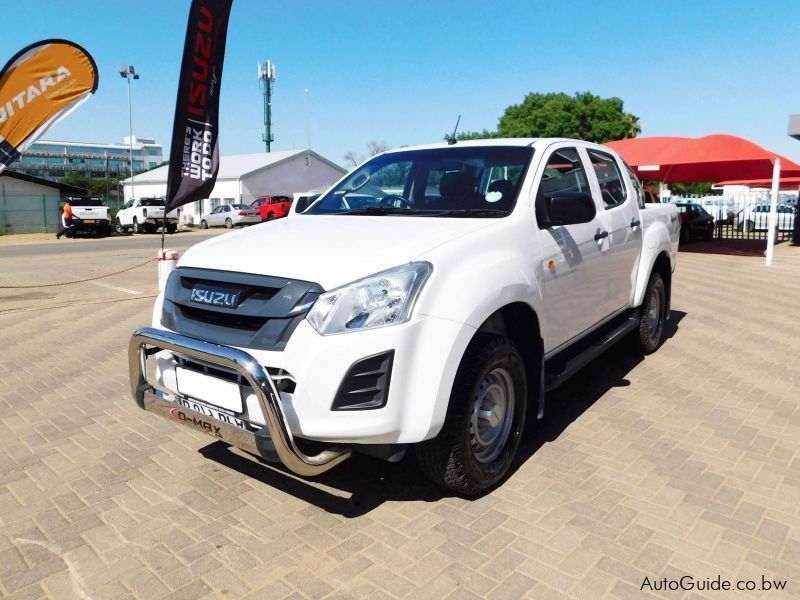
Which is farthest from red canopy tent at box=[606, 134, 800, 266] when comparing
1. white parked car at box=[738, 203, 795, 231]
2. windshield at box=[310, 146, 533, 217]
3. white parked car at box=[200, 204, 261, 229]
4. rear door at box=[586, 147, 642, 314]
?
white parked car at box=[200, 204, 261, 229]

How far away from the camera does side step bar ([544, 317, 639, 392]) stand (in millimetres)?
3707

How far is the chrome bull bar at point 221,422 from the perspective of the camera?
2.48 meters

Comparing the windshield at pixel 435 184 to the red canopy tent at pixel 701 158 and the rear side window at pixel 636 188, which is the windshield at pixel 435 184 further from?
the red canopy tent at pixel 701 158

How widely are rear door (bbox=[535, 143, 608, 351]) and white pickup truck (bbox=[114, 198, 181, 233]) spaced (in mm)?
27928

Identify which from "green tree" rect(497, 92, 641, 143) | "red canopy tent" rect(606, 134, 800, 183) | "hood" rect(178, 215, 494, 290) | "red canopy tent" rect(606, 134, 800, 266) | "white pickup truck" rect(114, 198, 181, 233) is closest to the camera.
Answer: "hood" rect(178, 215, 494, 290)

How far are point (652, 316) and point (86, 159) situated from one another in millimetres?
126639

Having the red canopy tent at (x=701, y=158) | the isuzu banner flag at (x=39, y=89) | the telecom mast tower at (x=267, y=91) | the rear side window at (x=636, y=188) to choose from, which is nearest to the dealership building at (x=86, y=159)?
the telecom mast tower at (x=267, y=91)

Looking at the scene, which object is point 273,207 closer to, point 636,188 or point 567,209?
point 636,188

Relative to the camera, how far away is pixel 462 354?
276 centimetres

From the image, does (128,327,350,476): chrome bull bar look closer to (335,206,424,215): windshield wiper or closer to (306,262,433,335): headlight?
(306,262,433,335): headlight

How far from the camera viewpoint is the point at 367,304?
2613 mm

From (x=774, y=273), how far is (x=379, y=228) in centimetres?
1282

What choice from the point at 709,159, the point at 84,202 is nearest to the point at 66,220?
the point at 84,202

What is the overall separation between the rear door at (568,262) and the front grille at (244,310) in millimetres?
1553
